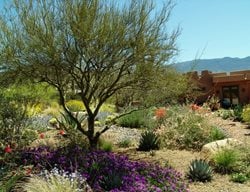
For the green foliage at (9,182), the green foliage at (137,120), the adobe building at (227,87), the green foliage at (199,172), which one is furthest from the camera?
the adobe building at (227,87)

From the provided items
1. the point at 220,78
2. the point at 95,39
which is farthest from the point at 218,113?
the point at 95,39

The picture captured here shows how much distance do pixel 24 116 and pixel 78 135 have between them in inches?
81.6

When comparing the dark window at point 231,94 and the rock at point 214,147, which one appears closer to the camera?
the rock at point 214,147

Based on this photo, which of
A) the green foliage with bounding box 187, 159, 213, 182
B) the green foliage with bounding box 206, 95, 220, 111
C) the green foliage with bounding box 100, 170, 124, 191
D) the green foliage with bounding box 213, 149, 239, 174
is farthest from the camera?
the green foliage with bounding box 206, 95, 220, 111

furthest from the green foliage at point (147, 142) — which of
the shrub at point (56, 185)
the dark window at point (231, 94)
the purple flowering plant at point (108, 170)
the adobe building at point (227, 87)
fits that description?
the dark window at point (231, 94)

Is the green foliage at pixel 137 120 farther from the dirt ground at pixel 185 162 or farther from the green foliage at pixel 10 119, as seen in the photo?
the green foliage at pixel 10 119

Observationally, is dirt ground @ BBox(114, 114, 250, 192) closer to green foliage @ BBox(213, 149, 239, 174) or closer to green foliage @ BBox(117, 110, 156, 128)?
green foliage @ BBox(213, 149, 239, 174)

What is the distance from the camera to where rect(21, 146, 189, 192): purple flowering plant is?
7773 millimetres

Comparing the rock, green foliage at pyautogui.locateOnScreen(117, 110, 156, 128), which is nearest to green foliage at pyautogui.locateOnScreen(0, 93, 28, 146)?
the rock

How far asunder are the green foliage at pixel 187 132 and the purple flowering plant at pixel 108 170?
12.7 ft

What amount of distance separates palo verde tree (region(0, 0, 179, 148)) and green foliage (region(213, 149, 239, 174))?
104 inches

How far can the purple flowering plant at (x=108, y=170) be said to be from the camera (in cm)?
777

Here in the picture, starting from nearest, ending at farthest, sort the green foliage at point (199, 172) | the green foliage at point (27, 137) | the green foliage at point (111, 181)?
the green foliage at point (111, 181), the green foliage at point (199, 172), the green foliage at point (27, 137)

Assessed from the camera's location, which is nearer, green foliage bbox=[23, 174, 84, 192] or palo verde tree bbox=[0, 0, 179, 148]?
green foliage bbox=[23, 174, 84, 192]
